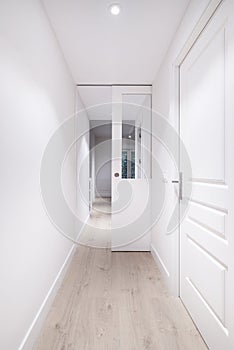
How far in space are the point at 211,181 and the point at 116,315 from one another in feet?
4.00

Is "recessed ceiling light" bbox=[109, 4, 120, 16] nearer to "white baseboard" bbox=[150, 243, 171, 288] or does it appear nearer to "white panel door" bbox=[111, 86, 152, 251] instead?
"white panel door" bbox=[111, 86, 152, 251]

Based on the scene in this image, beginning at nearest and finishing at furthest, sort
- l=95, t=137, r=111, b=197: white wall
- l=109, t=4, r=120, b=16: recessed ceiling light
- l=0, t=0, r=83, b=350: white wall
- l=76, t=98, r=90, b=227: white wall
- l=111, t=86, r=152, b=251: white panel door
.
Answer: l=0, t=0, r=83, b=350: white wall, l=109, t=4, r=120, b=16: recessed ceiling light, l=111, t=86, r=152, b=251: white panel door, l=76, t=98, r=90, b=227: white wall, l=95, t=137, r=111, b=197: white wall

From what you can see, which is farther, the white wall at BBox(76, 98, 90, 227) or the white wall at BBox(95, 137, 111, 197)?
the white wall at BBox(95, 137, 111, 197)

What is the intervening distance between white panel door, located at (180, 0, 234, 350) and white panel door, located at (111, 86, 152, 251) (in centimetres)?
143

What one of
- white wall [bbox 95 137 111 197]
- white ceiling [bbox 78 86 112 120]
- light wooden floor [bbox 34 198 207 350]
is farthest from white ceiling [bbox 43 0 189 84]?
white wall [bbox 95 137 111 197]

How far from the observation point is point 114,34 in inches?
85.6

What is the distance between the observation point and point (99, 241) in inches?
154

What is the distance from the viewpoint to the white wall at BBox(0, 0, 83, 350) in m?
1.18

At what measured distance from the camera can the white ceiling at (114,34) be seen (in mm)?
1812

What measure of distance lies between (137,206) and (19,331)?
2239mm

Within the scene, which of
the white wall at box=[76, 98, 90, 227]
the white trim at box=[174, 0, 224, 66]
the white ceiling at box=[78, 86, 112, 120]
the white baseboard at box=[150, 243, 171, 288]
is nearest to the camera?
the white trim at box=[174, 0, 224, 66]

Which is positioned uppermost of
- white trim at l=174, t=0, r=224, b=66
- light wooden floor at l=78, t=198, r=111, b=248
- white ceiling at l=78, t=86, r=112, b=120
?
white ceiling at l=78, t=86, r=112, b=120

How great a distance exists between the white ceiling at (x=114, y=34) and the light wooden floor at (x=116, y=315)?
225cm

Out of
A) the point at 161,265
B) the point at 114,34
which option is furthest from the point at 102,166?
the point at 114,34
